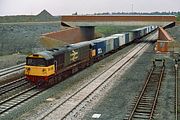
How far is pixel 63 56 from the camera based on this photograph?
30.4 meters

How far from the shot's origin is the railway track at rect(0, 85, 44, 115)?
22.2 metres

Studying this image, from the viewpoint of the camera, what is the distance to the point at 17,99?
80.0 feet

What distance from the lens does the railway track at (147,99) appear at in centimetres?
2027

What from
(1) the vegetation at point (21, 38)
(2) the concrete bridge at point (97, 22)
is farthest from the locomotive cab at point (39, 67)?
(2) the concrete bridge at point (97, 22)

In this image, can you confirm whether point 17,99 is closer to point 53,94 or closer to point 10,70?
point 53,94

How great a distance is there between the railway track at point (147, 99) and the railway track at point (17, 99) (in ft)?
26.6

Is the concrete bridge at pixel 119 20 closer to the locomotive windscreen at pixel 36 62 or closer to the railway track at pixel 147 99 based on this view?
the railway track at pixel 147 99

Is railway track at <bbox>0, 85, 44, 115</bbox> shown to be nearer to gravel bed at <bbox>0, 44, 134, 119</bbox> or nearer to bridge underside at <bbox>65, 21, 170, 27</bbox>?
gravel bed at <bbox>0, 44, 134, 119</bbox>

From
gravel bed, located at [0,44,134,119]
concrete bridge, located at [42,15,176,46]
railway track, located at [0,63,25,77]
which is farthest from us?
concrete bridge, located at [42,15,176,46]

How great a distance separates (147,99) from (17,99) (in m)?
9.91

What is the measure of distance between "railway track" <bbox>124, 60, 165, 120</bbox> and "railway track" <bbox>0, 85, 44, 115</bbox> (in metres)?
8.11

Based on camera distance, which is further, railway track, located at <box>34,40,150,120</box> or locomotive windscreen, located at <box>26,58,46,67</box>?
locomotive windscreen, located at <box>26,58,46,67</box>

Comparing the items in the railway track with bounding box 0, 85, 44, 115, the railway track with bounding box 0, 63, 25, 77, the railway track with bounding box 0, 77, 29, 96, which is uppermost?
the railway track with bounding box 0, 63, 25, 77

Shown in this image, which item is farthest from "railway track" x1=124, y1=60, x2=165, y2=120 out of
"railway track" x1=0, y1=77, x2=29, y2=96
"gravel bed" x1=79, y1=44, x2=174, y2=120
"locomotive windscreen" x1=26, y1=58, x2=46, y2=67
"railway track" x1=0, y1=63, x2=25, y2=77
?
"railway track" x1=0, y1=63, x2=25, y2=77
